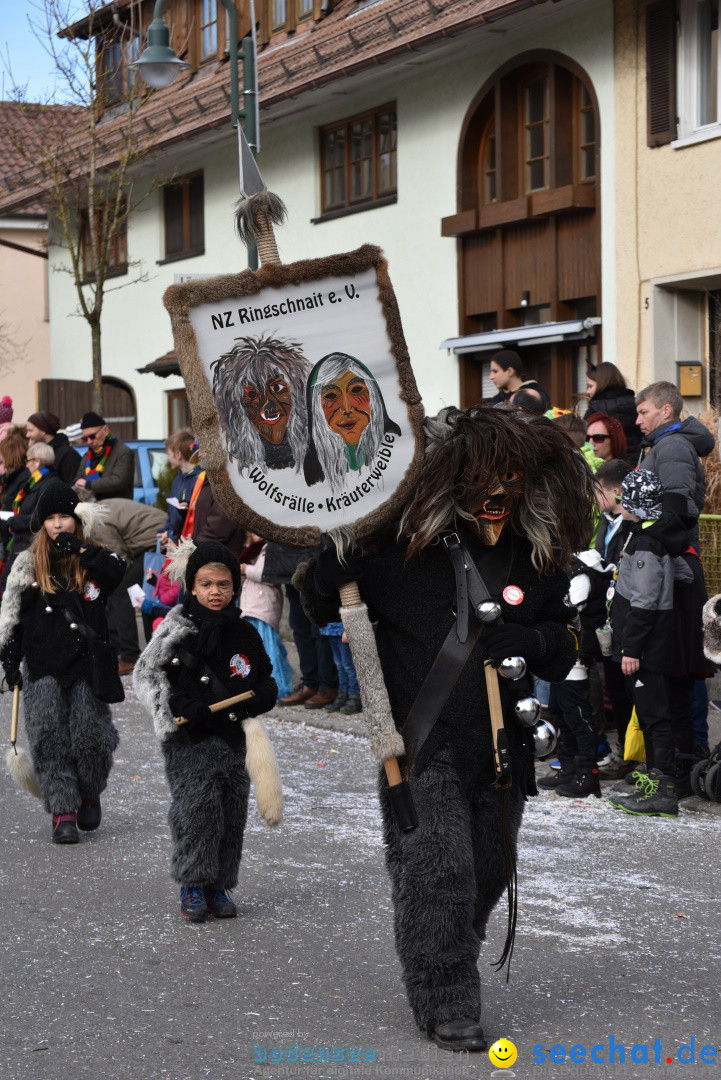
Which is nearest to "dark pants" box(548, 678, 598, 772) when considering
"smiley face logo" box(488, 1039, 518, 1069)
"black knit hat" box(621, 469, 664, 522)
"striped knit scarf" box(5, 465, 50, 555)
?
"black knit hat" box(621, 469, 664, 522)

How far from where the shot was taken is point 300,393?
461 centimetres

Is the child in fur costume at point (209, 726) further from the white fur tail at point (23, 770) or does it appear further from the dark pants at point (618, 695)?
the dark pants at point (618, 695)

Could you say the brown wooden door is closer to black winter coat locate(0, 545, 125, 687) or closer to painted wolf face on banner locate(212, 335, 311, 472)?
black winter coat locate(0, 545, 125, 687)

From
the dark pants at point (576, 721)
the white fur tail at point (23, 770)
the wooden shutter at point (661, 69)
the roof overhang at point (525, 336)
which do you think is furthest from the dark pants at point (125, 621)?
the wooden shutter at point (661, 69)

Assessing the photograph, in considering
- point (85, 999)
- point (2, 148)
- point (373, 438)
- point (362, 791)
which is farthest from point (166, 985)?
point (2, 148)

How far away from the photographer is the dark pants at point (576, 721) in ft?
25.6

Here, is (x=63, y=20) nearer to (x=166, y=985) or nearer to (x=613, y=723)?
(x=613, y=723)

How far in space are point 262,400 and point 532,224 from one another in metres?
13.4

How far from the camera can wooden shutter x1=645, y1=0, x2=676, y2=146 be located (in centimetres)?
1523

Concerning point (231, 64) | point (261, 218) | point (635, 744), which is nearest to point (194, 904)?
point (261, 218)

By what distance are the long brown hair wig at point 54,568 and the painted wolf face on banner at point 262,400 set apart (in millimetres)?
3033

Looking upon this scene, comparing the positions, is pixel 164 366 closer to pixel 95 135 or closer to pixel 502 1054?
pixel 95 135

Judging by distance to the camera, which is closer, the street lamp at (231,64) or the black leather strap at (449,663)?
the black leather strap at (449,663)

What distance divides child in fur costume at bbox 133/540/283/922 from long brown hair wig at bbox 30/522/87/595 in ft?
4.90
